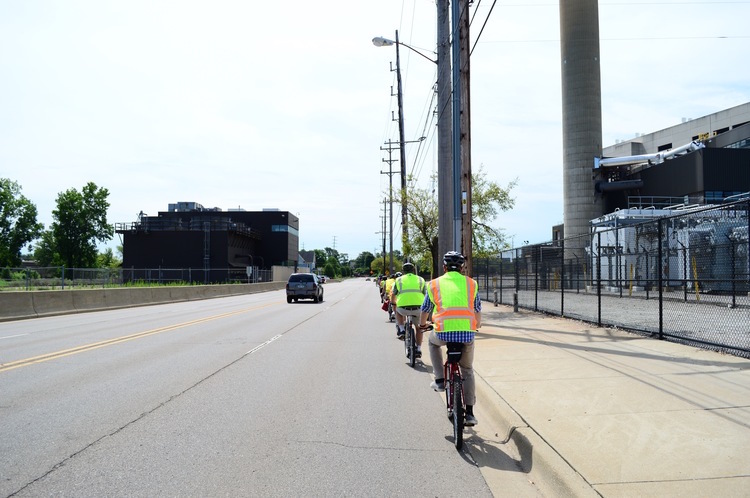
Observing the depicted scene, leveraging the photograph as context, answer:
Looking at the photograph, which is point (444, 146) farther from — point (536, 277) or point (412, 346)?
point (412, 346)

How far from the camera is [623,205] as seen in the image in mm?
56781

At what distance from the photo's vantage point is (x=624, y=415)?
254 inches

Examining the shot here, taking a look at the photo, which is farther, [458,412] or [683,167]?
[683,167]

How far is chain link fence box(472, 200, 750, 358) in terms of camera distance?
11.5m

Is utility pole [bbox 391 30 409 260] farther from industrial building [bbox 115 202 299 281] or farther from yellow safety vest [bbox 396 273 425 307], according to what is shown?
industrial building [bbox 115 202 299 281]

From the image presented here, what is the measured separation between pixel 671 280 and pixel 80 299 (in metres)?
22.9

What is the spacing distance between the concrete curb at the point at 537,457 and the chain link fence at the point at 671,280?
15.6 ft

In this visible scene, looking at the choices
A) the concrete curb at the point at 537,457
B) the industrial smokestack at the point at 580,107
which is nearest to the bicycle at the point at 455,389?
the concrete curb at the point at 537,457

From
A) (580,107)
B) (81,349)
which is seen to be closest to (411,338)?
(81,349)

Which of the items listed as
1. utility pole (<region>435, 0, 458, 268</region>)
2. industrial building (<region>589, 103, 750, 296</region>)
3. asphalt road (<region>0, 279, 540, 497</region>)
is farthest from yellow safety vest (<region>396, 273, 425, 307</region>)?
industrial building (<region>589, 103, 750, 296</region>)

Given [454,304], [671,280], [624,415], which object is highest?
[671,280]

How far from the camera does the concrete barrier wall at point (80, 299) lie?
21206 millimetres

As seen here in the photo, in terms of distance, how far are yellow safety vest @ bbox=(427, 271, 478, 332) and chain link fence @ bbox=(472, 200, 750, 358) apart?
5.20 m

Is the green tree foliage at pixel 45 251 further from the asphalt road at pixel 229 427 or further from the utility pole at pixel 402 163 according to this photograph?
the asphalt road at pixel 229 427
